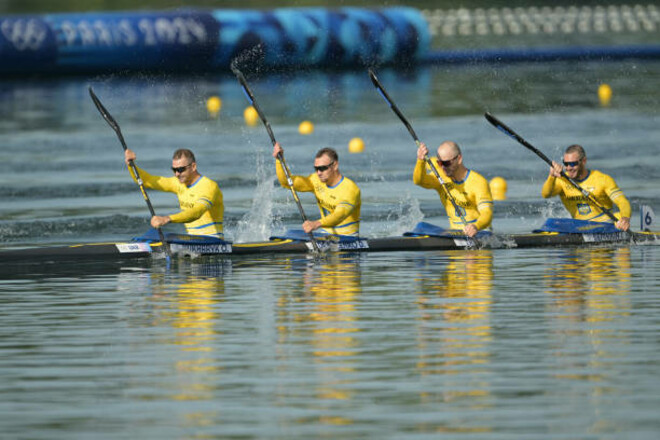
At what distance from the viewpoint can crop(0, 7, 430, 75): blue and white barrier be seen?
54281 millimetres

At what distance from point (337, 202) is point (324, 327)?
6345 millimetres

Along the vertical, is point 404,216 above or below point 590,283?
above

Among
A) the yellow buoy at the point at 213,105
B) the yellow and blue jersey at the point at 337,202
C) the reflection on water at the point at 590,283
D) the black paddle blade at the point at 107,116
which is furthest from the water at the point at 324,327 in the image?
the yellow buoy at the point at 213,105

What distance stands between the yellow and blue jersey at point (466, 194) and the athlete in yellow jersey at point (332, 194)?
90 cm

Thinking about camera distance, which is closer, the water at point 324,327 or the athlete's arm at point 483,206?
the water at point 324,327

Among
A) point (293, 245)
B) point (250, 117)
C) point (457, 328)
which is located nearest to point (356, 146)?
point (250, 117)

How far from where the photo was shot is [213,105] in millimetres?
48969

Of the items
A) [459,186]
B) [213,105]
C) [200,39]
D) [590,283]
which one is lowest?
[590,283]

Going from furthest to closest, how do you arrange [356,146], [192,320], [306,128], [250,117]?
[250,117] < [306,128] < [356,146] < [192,320]

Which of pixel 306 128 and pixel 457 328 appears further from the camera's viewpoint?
pixel 306 128

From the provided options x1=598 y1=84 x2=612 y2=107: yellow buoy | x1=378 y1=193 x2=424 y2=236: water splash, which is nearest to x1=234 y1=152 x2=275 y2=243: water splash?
x1=378 y1=193 x2=424 y2=236: water splash

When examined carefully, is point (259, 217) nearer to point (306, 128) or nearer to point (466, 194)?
point (466, 194)

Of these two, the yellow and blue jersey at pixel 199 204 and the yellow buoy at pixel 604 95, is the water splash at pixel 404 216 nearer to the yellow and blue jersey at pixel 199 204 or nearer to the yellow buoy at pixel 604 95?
the yellow and blue jersey at pixel 199 204

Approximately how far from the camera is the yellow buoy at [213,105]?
4764cm
